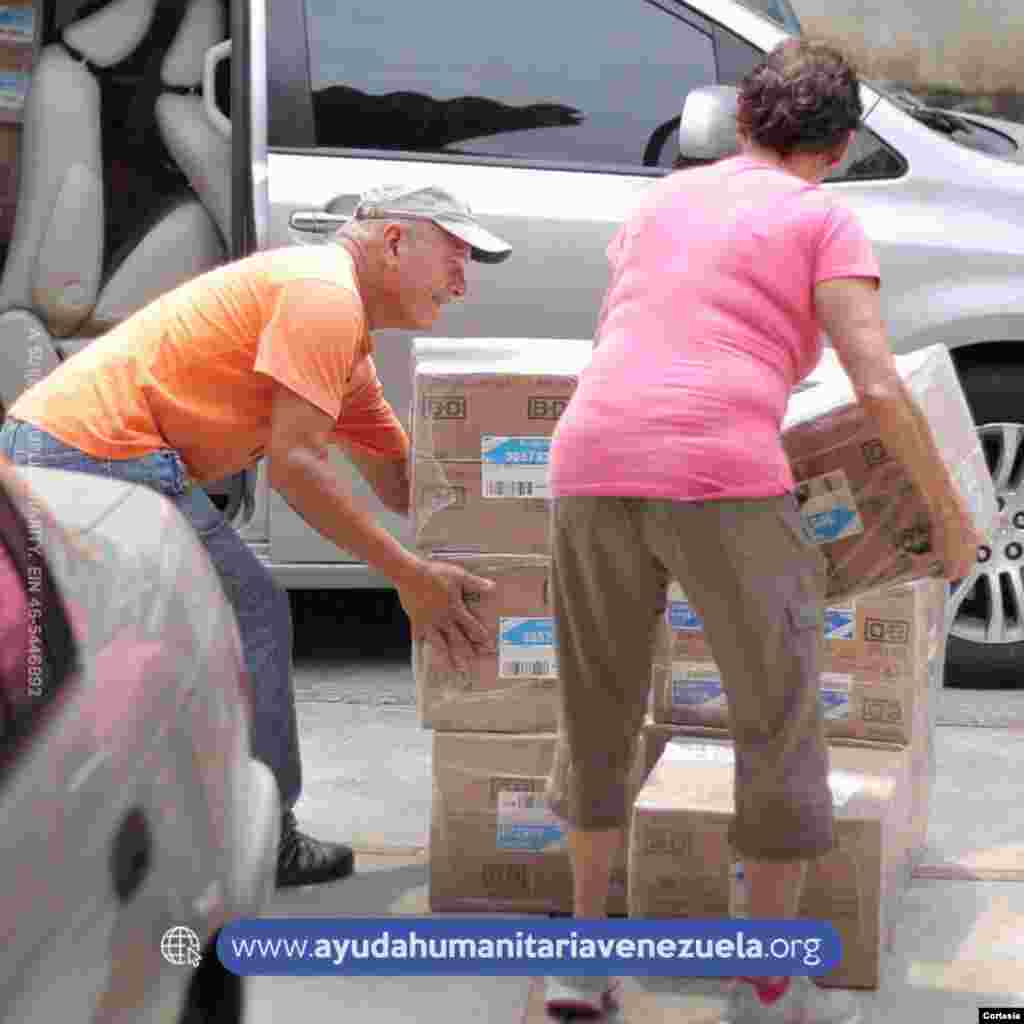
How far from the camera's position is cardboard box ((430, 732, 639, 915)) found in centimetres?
390

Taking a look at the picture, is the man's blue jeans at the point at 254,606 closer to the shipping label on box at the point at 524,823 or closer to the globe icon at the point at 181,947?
the shipping label on box at the point at 524,823

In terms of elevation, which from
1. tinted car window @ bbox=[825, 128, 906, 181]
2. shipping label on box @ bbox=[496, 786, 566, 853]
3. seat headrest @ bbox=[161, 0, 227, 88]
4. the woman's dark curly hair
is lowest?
shipping label on box @ bbox=[496, 786, 566, 853]

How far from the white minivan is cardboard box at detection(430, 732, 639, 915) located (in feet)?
4.88

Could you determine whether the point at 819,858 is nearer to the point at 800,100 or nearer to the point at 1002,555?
the point at 800,100

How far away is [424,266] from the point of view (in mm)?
3682

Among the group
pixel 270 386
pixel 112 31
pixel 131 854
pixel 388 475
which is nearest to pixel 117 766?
pixel 131 854

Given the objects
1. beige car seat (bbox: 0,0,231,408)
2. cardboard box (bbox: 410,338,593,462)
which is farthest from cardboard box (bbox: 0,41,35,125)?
cardboard box (bbox: 410,338,593,462)

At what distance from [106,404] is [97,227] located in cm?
226

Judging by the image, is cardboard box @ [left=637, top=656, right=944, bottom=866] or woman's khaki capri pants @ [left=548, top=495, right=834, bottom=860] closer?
woman's khaki capri pants @ [left=548, top=495, right=834, bottom=860]

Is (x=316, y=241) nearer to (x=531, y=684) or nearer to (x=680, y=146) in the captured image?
(x=680, y=146)

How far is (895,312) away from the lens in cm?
534

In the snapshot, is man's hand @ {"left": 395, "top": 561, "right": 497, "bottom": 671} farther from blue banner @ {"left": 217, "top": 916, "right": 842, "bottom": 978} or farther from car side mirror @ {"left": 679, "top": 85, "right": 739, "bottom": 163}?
car side mirror @ {"left": 679, "top": 85, "right": 739, "bottom": 163}

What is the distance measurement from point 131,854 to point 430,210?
199 centimetres

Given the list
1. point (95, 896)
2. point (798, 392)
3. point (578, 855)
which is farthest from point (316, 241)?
point (95, 896)
